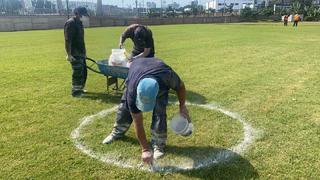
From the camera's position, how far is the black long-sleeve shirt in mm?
7355

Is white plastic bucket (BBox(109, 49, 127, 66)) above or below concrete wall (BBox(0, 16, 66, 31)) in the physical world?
below

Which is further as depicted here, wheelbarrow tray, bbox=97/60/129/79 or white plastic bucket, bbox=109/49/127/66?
white plastic bucket, bbox=109/49/127/66

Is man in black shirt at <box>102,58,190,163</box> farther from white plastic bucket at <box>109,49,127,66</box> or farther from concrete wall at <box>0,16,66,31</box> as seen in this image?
concrete wall at <box>0,16,66,31</box>

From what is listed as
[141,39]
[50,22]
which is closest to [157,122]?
[141,39]

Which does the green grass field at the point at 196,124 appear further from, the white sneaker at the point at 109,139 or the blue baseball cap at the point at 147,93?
the blue baseball cap at the point at 147,93

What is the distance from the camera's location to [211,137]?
5297 millimetres

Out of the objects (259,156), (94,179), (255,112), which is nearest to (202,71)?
(255,112)

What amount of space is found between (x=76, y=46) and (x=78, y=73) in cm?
64

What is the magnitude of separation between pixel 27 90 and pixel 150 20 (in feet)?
192

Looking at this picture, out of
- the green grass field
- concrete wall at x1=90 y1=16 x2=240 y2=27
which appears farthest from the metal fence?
the green grass field

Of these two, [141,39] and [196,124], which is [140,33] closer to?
[141,39]

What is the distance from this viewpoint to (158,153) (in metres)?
4.69

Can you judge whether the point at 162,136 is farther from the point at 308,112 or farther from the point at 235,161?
the point at 308,112

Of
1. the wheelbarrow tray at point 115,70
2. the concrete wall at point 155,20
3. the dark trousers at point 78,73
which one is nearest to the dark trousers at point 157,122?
the wheelbarrow tray at point 115,70
